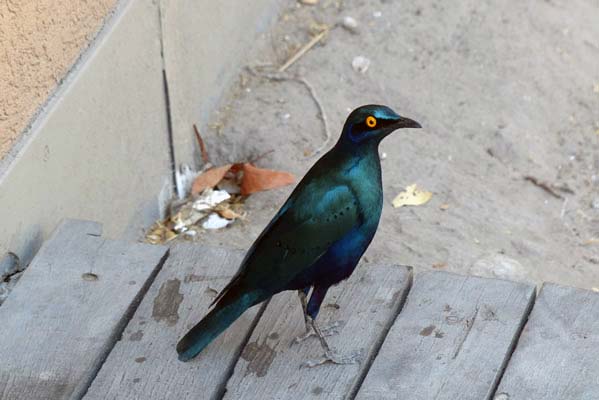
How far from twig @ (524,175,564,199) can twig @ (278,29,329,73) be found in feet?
4.07

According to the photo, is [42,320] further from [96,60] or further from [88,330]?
[96,60]

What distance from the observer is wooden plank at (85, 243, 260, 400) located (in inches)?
111

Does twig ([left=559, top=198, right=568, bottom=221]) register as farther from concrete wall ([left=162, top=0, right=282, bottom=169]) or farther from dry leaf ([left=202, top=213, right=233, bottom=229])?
concrete wall ([left=162, top=0, right=282, bottom=169])

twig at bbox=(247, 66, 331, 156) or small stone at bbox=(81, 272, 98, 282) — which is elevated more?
small stone at bbox=(81, 272, 98, 282)

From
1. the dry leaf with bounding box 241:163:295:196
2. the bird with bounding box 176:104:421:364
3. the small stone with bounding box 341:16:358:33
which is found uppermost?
the bird with bounding box 176:104:421:364

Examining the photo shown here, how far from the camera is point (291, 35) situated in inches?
221

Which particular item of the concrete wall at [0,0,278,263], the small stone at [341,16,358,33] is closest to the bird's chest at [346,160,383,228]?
the concrete wall at [0,0,278,263]

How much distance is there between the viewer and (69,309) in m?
3.07

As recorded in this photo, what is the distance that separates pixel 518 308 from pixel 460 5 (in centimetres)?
288

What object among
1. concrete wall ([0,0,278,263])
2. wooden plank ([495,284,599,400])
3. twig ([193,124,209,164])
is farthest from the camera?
twig ([193,124,209,164])

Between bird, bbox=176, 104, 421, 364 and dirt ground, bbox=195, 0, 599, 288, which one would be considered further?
dirt ground, bbox=195, 0, 599, 288


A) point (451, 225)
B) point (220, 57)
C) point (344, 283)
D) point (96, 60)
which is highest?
point (96, 60)

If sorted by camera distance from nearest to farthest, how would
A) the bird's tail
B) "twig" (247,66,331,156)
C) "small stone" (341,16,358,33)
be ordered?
the bird's tail < "twig" (247,66,331,156) < "small stone" (341,16,358,33)

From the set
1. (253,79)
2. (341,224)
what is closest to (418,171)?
(253,79)
